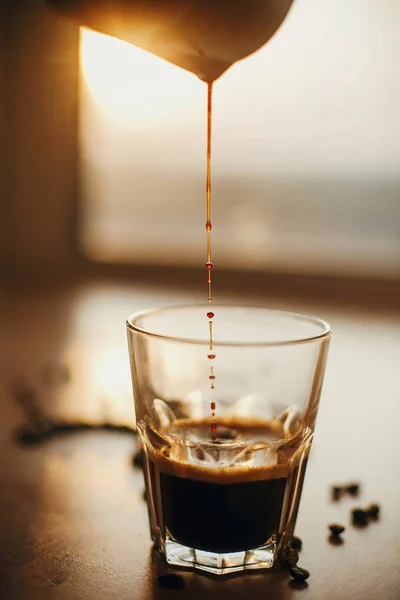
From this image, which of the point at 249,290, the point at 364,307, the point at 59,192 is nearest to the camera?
the point at 364,307

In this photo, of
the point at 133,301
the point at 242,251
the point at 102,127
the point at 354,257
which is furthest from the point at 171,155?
the point at 133,301

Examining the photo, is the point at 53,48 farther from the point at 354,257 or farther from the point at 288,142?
the point at 354,257

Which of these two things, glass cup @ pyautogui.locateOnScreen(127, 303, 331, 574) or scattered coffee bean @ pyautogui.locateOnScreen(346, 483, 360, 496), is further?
scattered coffee bean @ pyautogui.locateOnScreen(346, 483, 360, 496)

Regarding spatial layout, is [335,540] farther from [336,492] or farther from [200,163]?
[200,163]

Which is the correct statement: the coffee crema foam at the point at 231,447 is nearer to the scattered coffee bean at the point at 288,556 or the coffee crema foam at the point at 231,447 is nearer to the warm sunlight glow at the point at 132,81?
the scattered coffee bean at the point at 288,556

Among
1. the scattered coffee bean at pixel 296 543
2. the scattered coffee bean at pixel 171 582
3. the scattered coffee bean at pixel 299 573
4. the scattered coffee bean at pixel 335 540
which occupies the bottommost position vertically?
the scattered coffee bean at pixel 335 540

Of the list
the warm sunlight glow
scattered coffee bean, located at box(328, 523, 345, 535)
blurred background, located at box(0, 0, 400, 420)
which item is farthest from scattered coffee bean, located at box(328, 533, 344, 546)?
the warm sunlight glow

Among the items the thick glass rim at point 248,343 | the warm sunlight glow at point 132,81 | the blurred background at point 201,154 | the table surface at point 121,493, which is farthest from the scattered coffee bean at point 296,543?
the warm sunlight glow at point 132,81

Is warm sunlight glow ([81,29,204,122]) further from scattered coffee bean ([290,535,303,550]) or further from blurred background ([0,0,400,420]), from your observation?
scattered coffee bean ([290,535,303,550])
